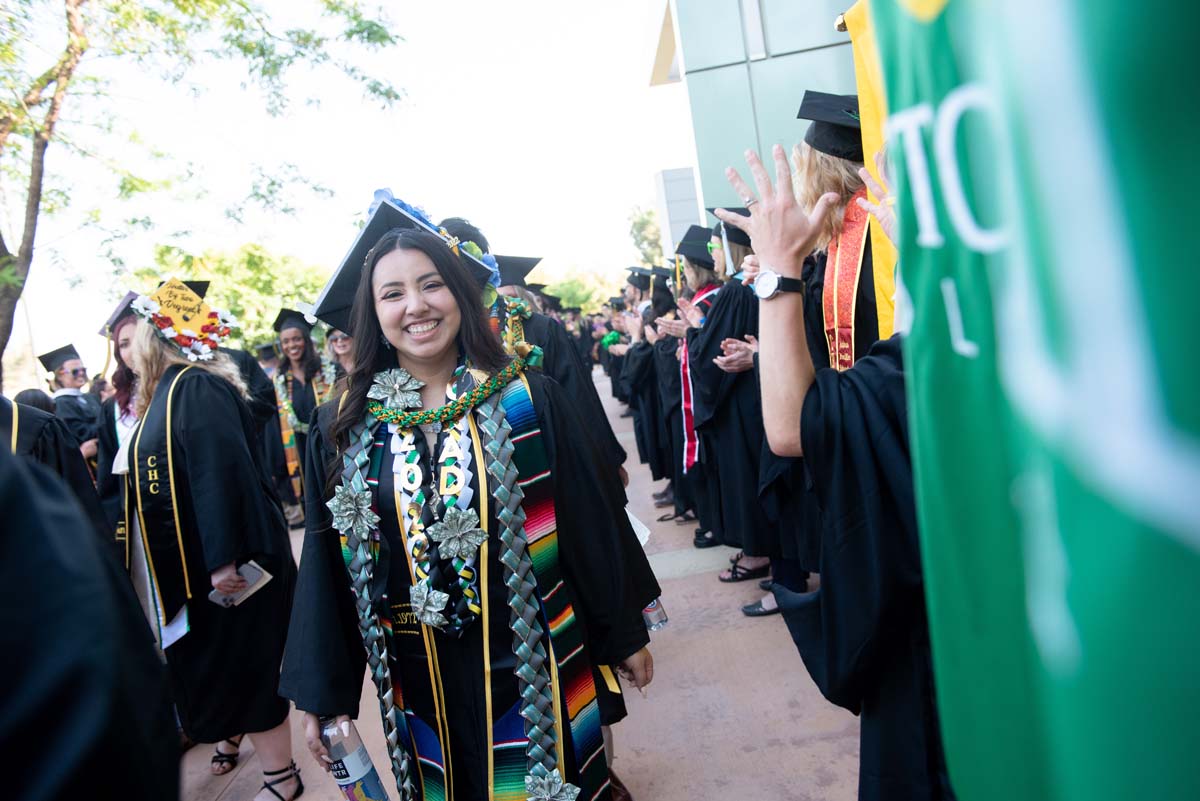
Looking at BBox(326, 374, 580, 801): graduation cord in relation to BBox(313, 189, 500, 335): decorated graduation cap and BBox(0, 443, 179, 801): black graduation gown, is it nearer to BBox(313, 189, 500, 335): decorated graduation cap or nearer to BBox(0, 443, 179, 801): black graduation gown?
BBox(313, 189, 500, 335): decorated graduation cap

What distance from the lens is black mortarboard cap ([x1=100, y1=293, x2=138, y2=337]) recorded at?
4.21 metres

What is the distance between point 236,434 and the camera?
3.78 m

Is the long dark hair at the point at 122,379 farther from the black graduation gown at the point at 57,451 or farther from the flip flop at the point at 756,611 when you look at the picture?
the flip flop at the point at 756,611

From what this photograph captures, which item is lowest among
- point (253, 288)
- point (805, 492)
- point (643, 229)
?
point (805, 492)

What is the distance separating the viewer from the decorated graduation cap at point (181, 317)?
3971 mm

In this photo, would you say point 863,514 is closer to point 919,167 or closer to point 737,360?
point 919,167

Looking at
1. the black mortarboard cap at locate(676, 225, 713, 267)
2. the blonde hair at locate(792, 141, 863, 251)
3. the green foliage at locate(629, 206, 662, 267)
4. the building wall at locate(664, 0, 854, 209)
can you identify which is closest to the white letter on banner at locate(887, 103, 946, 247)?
the blonde hair at locate(792, 141, 863, 251)

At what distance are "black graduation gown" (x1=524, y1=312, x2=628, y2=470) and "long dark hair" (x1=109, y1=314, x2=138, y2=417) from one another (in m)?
2.10

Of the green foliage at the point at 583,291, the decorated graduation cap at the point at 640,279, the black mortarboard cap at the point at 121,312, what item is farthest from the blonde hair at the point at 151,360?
the green foliage at the point at 583,291

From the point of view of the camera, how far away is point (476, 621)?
2.30m

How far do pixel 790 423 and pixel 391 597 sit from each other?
1.28 m

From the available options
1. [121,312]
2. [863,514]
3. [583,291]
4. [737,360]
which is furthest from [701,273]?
[583,291]

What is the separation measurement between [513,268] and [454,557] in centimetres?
353

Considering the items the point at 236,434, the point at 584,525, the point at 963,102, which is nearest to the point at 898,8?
the point at 963,102
